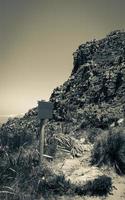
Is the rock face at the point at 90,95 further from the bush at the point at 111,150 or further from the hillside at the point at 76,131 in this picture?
the bush at the point at 111,150

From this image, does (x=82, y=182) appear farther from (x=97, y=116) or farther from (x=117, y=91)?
(x=117, y=91)

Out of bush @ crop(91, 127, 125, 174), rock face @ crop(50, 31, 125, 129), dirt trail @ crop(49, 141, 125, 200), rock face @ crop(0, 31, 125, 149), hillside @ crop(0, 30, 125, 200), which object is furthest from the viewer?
rock face @ crop(50, 31, 125, 129)

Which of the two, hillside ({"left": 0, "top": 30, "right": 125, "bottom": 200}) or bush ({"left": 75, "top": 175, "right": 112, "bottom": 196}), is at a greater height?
hillside ({"left": 0, "top": 30, "right": 125, "bottom": 200})

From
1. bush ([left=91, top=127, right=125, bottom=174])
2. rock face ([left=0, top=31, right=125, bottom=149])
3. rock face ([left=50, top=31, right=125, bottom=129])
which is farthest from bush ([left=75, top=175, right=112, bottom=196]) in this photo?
rock face ([left=50, top=31, right=125, bottom=129])

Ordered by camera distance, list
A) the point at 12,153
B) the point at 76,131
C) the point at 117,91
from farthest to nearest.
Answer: the point at 117,91
the point at 76,131
the point at 12,153

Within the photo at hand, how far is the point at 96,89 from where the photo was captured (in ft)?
71.6

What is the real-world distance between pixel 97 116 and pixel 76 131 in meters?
1.02

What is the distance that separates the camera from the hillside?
1280cm

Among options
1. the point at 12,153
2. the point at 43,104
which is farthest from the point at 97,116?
the point at 43,104

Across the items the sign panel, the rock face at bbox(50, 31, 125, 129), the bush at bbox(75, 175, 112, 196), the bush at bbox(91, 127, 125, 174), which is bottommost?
the bush at bbox(75, 175, 112, 196)

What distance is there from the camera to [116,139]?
47.0ft

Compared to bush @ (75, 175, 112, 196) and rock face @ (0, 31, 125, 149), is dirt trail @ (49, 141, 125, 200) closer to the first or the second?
bush @ (75, 175, 112, 196)

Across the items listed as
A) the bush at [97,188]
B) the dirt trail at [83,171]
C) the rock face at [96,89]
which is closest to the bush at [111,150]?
the dirt trail at [83,171]

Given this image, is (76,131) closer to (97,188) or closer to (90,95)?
(90,95)
